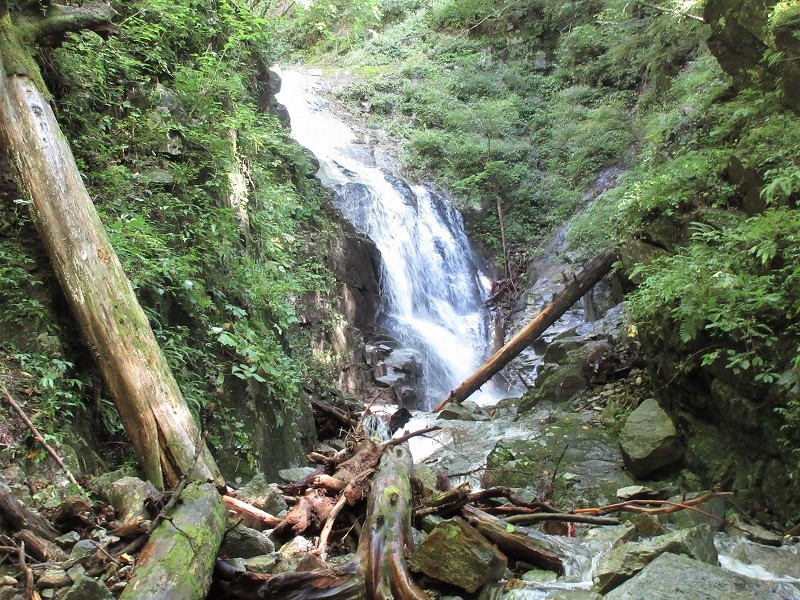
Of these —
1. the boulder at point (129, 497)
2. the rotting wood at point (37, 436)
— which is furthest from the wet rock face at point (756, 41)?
the rotting wood at point (37, 436)

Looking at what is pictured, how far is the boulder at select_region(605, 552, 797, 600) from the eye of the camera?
8.66ft

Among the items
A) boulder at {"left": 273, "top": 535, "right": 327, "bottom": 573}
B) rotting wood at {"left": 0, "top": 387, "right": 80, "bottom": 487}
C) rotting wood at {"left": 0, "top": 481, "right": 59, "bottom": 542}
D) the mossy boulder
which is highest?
rotting wood at {"left": 0, "top": 387, "right": 80, "bottom": 487}

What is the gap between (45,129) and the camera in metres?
4.21

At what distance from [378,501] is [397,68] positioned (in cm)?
2485

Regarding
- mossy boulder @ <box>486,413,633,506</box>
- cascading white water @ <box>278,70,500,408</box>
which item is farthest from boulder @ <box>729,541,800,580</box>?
cascading white water @ <box>278,70,500,408</box>

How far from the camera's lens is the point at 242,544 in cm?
320

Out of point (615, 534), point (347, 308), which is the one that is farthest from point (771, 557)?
point (347, 308)

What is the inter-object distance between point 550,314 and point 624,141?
830cm

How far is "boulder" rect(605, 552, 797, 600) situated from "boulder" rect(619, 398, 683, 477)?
282cm

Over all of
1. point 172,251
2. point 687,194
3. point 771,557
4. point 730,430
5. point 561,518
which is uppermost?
point 172,251

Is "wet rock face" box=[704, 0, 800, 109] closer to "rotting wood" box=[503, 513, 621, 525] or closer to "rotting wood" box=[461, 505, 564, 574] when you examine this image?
"rotting wood" box=[503, 513, 621, 525]

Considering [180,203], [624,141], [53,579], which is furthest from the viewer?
[624,141]

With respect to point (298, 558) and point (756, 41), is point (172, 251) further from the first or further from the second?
point (756, 41)

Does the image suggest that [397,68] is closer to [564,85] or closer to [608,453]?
[564,85]
